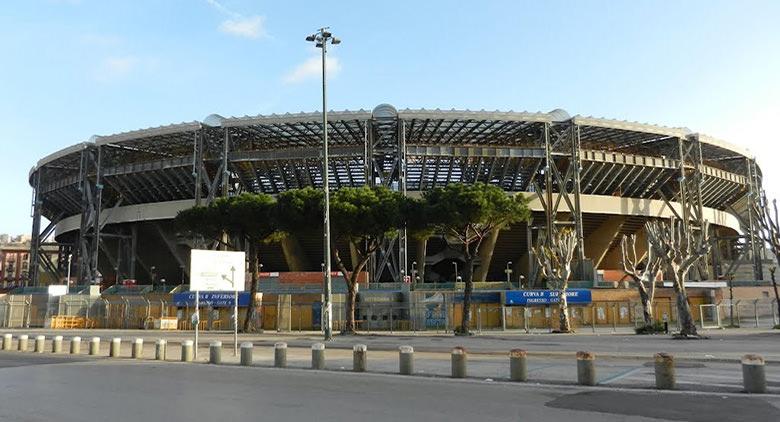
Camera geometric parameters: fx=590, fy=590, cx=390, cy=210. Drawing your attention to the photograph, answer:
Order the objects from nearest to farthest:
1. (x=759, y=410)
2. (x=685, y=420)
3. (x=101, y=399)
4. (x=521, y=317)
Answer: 1. (x=685, y=420)
2. (x=759, y=410)
3. (x=101, y=399)
4. (x=521, y=317)

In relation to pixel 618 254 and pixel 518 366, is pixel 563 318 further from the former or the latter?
pixel 618 254

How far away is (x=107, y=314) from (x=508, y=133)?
37.7m

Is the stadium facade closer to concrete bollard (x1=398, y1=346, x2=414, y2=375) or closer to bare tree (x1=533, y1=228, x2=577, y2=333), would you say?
bare tree (x1=533, y1=228, x2=577, y2=333)

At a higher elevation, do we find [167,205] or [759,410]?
[167,205]

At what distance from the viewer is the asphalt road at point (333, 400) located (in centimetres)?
859

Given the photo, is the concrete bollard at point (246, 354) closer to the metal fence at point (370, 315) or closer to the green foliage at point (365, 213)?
the green foliage at point (365, 213)

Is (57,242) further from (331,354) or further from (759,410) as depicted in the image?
(759,410)

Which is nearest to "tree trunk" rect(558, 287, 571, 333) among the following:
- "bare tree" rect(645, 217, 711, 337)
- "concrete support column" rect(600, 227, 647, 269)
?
"bare tree" rect(645, 217, 711, 337)

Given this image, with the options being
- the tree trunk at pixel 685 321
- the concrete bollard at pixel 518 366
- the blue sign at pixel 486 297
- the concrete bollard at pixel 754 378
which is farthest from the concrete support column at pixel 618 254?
the concrete bollard at pixel 754 378

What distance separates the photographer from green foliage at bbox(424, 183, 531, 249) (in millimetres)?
33156

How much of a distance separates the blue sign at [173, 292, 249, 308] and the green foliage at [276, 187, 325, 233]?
7.32 meters

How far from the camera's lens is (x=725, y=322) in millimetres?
40281

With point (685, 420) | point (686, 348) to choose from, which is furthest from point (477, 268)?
point (685, 420)

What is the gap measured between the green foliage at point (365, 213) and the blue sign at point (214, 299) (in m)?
10.2
